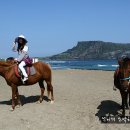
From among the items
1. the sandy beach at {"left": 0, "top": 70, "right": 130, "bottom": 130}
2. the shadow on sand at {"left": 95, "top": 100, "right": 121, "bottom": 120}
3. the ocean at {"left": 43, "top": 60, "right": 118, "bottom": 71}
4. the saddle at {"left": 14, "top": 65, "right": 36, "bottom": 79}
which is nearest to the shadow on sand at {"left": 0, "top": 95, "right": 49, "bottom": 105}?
the sandy beach at {"left": 0, "top": 70, "right": 130, "bottom": 130}

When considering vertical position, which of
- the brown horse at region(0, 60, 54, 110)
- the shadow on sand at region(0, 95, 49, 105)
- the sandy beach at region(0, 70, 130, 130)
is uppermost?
the brown horse at region(0, 60, 54, 110)

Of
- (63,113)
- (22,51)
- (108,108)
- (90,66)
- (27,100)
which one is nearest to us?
(63,113)

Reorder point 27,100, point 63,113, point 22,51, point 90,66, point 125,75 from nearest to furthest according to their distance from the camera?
point 125,75
point 63,113
point 22,51
point 27,100
point 90,66

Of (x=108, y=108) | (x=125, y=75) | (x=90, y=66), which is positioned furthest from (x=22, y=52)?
(x=90, y=66)

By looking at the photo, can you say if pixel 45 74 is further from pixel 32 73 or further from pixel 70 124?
pixel 70 124

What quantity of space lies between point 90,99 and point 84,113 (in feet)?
9.32

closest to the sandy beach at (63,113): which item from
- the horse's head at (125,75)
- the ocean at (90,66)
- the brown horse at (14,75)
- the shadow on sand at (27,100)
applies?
the shadow on sand at (27,100)

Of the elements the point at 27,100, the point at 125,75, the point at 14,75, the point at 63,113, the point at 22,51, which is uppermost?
the point at 22,51

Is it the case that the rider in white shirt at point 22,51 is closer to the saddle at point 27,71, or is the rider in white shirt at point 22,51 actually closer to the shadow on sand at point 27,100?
the saddle at point 27,71

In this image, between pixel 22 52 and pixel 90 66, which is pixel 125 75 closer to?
pixel 22 52

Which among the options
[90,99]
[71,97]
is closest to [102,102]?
[90,99]

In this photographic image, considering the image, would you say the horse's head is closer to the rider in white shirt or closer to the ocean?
the rider in white shirt

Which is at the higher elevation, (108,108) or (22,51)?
(22,51)

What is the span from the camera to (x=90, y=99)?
12.9m
